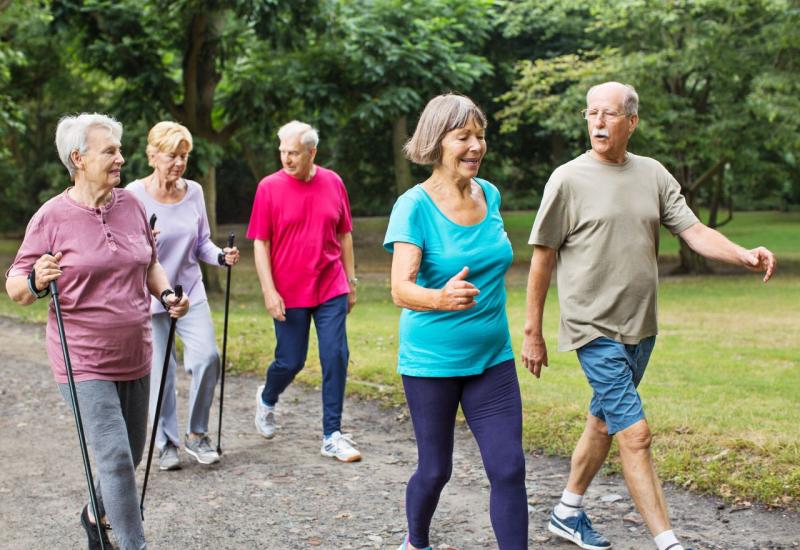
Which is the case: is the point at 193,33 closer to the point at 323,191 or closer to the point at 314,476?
the point at 323,191

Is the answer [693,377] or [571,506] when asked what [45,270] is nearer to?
[571,506]

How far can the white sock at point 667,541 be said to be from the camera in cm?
427

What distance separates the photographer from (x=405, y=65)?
16.5 meters

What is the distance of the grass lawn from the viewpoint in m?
6.18

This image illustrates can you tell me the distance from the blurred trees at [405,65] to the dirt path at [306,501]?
9.02 m

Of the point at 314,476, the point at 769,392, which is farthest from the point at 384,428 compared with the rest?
the point at 769,392

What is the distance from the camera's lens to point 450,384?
419 centimetres

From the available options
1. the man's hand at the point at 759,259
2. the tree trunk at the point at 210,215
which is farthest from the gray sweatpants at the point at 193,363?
the tree trunk at the point at 210,215

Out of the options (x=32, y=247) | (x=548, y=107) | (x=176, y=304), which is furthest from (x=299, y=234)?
(x=548, y=107)

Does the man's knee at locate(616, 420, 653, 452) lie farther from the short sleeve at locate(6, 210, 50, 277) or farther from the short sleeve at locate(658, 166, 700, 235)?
the short sleeve at locate(6, 210, 50, 277)

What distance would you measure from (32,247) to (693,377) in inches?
269

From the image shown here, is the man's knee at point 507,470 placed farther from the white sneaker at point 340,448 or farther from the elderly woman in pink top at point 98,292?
the white sneaker at point 340,448

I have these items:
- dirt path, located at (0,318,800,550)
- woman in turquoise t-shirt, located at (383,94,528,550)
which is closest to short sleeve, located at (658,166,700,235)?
woman in turquoise t-shirt, located at (383,94,528,550)

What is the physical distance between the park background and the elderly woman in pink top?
3.21 m
